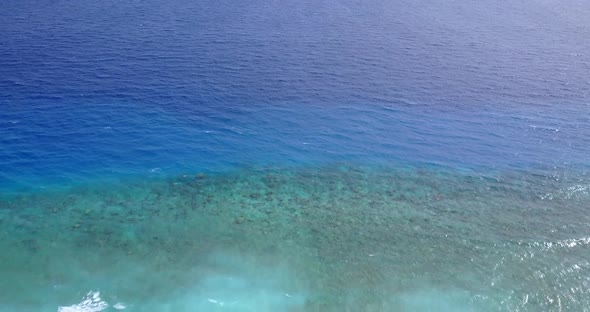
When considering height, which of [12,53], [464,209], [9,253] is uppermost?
[12,53]

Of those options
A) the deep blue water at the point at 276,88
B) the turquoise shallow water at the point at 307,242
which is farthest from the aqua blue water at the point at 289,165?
the deep blue water at the point at 276,88

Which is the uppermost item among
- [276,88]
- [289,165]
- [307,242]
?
[276,88]

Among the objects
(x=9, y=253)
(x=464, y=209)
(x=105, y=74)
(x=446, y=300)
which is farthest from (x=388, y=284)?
(x=105, y=74)

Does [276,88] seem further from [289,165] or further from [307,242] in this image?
[307,242]

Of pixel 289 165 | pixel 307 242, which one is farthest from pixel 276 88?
pixel 307 242

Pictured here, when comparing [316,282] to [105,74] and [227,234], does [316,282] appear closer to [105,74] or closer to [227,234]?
[227,234]

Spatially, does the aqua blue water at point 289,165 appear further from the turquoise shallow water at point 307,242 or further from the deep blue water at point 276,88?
the deep blue water at point 276,88
